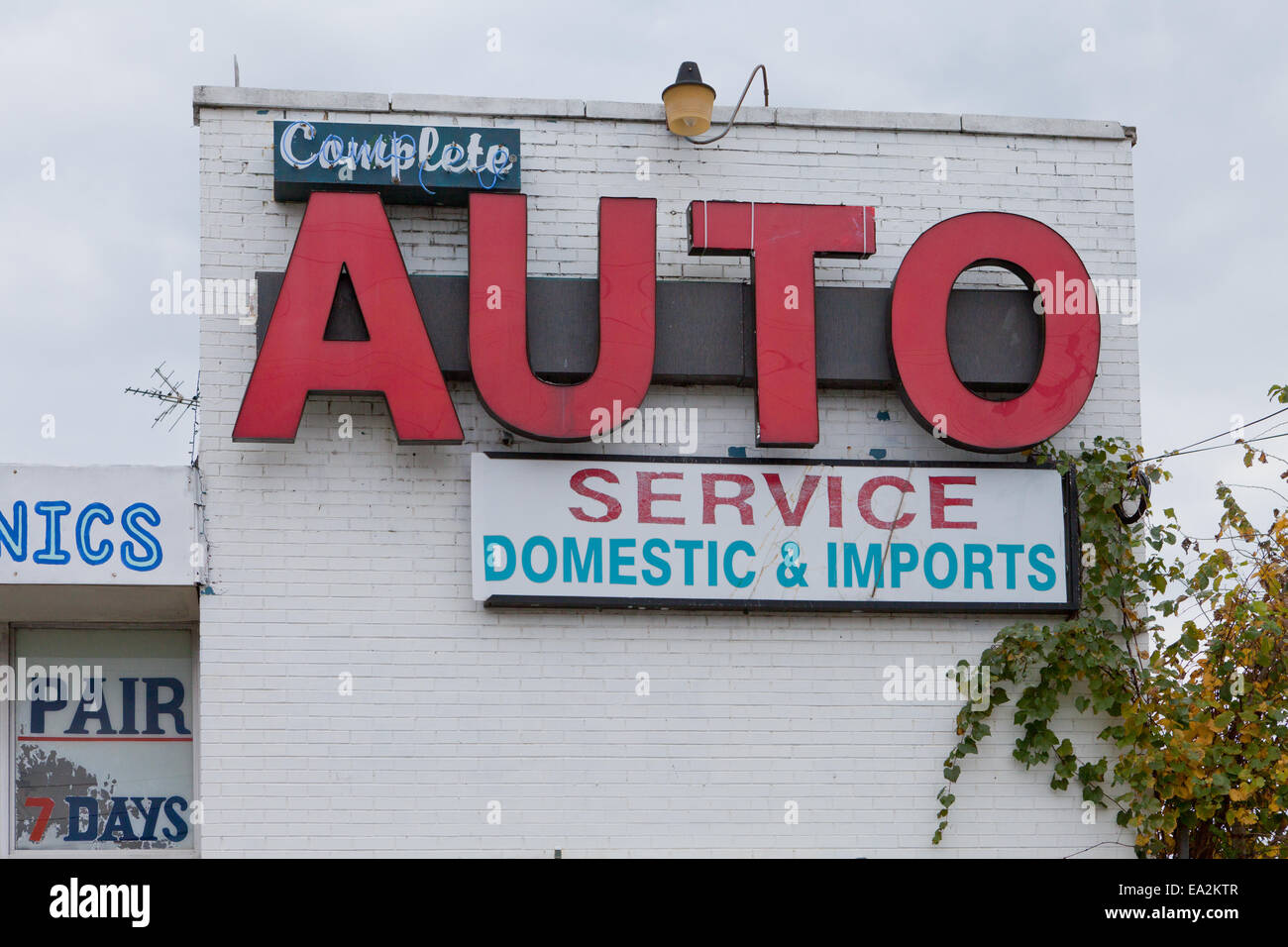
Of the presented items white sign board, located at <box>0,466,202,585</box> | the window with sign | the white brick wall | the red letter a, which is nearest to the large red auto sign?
the white brick wall

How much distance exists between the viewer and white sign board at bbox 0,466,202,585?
29.3 ft

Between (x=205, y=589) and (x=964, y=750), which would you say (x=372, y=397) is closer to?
(x=205, y=589)

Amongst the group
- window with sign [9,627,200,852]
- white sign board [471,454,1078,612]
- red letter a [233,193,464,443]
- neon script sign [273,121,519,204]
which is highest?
neon script sign [273,121,519,204]

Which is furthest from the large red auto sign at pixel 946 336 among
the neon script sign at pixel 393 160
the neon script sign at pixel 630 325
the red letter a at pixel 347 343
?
the red letter a at pixel 347 343

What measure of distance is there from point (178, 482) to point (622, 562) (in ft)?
8.36

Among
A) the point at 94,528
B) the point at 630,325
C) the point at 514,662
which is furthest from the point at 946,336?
the point at 94,528

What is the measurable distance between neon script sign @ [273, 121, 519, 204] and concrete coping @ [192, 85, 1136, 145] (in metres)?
0.23

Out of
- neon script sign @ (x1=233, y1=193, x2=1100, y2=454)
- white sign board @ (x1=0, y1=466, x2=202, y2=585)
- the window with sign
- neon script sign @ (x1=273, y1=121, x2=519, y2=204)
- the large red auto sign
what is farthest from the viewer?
the window with sign

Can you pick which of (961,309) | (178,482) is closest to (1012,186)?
(961,309)

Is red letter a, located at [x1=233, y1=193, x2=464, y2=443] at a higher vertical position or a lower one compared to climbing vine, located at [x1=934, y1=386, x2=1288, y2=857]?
higher

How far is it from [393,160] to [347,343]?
1.15m

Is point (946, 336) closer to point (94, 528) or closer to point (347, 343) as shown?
point (347, 343)

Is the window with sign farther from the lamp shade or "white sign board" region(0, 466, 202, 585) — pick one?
the lamp shade

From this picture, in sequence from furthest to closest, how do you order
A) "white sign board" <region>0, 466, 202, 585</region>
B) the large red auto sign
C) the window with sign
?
the window with sign
the large red auto sign
"white sign board" <region>0, 466, 202, 585</region>
